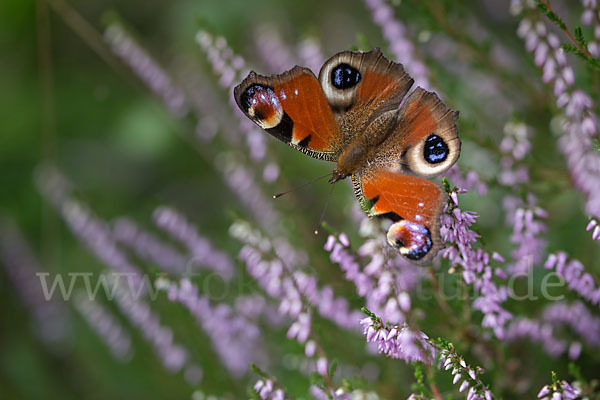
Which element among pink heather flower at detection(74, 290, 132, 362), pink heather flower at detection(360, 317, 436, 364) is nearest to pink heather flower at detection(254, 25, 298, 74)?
pink heather flower at detection(74, 290, 132, 362)

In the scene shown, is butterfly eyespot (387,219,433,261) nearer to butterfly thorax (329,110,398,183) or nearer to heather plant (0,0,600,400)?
heather plant (0,0,600,400)

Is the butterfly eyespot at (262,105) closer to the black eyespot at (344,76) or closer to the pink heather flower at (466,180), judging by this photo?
the black eyespot at (344,76)

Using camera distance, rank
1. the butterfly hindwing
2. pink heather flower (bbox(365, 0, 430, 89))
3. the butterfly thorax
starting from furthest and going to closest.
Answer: pink heather flower (bbox(365, 0, 430, 89)) → the butterfly thorax → the butterfly hindwing

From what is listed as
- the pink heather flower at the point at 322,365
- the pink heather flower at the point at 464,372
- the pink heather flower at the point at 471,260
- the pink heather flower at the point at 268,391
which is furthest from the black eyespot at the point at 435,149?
the pink heather flower at the point at 268,391

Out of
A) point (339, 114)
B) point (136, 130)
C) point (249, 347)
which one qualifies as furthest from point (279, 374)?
point (136, 130)

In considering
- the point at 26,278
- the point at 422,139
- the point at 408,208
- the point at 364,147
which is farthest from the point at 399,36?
the point at 26,278

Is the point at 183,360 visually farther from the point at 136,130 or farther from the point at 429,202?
the point at 136,130

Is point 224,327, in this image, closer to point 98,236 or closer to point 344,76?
point 98,236

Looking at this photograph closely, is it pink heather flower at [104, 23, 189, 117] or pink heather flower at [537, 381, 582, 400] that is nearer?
pink heather flower at [537, 381, 582, 400]
